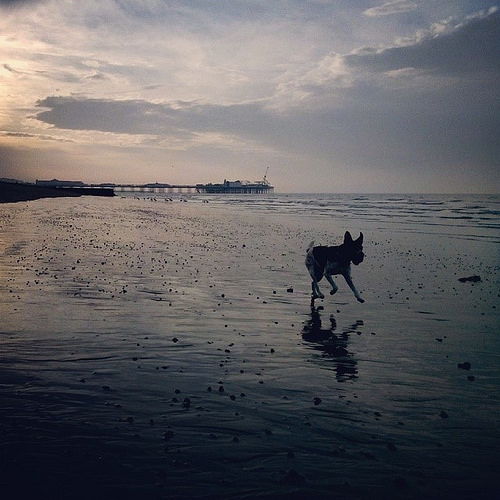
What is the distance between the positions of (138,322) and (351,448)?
282 inches

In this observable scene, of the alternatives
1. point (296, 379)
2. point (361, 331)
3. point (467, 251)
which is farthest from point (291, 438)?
point (467, 251)

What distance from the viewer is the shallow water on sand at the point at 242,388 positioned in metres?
5.54

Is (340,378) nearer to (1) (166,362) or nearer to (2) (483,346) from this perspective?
(1) (166,362)

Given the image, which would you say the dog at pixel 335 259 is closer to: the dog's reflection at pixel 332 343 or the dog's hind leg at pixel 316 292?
the dog's hind leg at pixel 316 292

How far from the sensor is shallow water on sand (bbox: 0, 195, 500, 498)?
218 inches

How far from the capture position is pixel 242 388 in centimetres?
816

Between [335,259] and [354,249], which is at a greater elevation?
[354,249]

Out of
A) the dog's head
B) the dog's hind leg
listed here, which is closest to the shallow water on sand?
the dog's hind leg

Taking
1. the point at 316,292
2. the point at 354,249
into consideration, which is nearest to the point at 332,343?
the point at 316,292

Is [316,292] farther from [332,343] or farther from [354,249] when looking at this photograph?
[332,343]

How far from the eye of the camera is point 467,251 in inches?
1196

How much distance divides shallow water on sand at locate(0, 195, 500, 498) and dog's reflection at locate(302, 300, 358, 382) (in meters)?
0.05

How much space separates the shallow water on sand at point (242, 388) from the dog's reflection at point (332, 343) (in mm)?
54

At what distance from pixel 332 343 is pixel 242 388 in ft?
11.7
